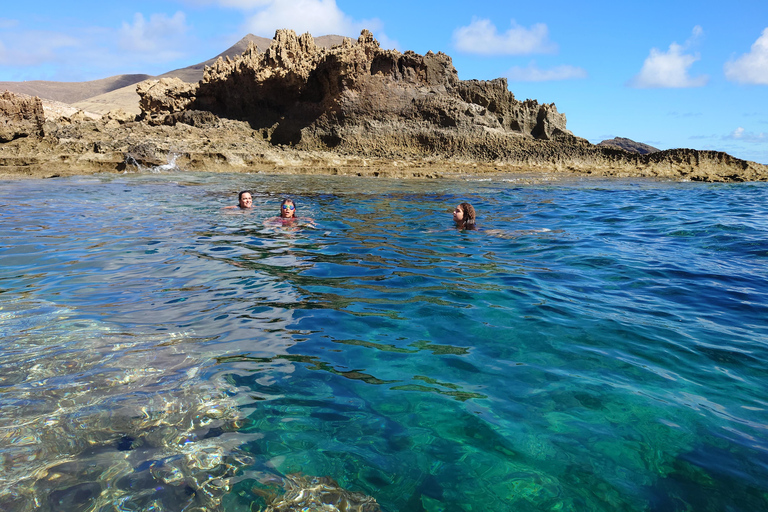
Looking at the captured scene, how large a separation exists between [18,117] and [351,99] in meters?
14.3

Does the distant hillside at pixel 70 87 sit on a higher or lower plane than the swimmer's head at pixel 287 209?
higher

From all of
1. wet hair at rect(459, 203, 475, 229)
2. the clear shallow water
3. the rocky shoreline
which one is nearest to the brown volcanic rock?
the rocky shoreline

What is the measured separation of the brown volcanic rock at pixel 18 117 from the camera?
60.3 feet

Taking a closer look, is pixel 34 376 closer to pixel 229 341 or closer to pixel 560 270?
pixel 229 341

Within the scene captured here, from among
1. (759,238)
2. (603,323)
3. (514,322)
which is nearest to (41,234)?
(514,322)

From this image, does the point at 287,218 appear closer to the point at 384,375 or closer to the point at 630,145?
the point at 384,375

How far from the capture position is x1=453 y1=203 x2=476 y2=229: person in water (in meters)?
8.01

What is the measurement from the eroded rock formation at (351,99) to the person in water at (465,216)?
605 inches

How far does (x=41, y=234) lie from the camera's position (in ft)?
22.9

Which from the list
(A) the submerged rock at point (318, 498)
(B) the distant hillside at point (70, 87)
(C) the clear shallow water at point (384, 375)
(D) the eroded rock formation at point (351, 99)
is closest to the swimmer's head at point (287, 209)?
(C) the clear shallow water at point (384, 375)

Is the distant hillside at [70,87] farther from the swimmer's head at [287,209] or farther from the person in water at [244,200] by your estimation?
the swimmer's head at [287,209]

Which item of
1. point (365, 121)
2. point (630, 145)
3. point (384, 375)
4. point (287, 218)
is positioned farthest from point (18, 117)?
point (630, 145)

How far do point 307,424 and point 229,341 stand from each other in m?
1.25

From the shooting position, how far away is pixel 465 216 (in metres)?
8.07
